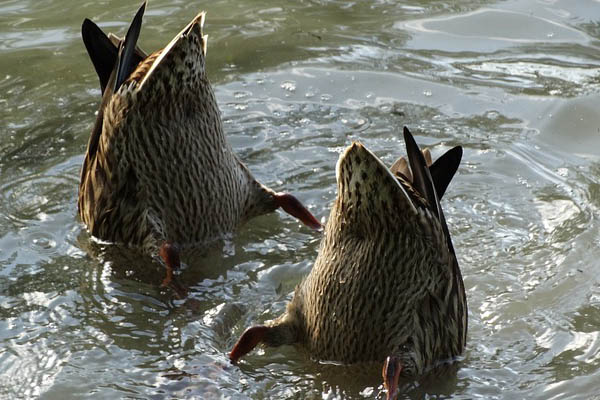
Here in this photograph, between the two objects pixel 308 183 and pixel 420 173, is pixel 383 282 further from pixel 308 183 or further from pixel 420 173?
pixel 308 183

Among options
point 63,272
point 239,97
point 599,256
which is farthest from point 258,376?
point 239,97

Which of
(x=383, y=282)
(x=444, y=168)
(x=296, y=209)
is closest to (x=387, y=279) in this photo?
(x=383, y=282)

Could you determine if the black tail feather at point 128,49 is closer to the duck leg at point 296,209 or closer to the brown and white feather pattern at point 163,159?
Result: the brown and white feather pattern at point 163,159

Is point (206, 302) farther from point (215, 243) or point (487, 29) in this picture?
point (487, 29)

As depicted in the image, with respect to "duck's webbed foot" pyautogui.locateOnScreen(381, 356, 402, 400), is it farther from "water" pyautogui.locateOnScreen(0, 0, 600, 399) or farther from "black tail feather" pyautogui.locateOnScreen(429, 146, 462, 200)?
"black tail feather" pyautogui.locateOnScreen(429, 146, 462, 200)

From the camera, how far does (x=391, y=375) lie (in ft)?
15.4

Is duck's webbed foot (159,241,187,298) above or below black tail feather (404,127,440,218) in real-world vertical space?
below

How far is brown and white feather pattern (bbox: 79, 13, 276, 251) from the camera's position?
5871 millimetres

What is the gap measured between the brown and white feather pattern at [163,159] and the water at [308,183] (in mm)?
197

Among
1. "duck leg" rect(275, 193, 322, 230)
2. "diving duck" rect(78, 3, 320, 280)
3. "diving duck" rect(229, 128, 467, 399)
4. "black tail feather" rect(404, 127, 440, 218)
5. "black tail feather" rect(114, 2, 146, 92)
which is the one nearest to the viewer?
"black tail feather" rect(404, 127, 440, 218)

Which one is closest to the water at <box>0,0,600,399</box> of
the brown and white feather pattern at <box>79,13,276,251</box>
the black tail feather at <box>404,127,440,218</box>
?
the brown and white feather pattern at <box>79,13,276,251</box>

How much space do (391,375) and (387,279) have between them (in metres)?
0.45

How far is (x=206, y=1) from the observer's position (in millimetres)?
10039

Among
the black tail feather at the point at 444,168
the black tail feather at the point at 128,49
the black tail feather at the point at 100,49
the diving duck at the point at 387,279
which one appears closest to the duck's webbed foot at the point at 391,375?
the diving duck at the point at 387,279
